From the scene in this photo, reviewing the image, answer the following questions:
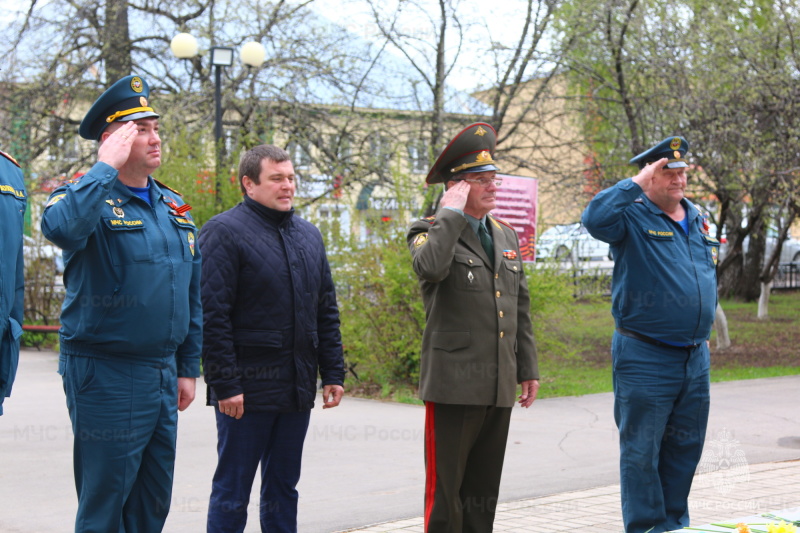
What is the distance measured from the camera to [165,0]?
59.1ft

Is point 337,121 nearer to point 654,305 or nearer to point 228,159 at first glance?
point 228,159

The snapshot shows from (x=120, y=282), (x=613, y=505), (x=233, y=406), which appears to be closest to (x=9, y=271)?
(x=120, y=282)

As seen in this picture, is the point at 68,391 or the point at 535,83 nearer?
the point at 68,391

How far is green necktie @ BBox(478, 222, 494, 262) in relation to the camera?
4691 millimetres

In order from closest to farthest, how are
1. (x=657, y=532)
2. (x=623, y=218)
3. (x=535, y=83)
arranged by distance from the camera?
(x=657, y=532), (x=623, y=218), (x=535, y=83)

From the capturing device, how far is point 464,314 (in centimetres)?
452

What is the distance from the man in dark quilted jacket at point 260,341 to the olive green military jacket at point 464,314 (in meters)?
0.60

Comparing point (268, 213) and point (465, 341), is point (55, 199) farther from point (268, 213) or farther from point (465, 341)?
point (465, 341)

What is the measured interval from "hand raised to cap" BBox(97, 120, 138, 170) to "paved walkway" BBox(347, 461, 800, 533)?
2788 millimetres

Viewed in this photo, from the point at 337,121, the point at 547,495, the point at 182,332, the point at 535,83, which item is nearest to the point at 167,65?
the point at 337,121

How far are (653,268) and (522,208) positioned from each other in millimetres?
6173

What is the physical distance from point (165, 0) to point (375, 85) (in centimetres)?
435

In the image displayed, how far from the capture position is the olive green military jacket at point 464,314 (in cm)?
437

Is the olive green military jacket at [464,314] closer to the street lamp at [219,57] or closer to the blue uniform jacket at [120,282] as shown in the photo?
the blue uniform jacket at [120,282]
